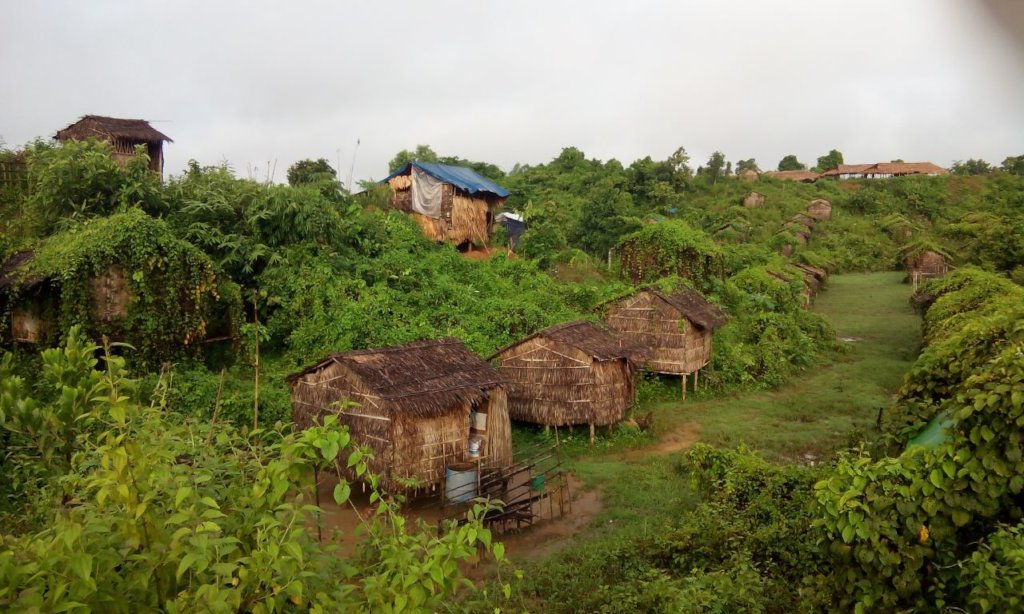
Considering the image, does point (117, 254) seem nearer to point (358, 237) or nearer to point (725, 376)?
point (358, 237)

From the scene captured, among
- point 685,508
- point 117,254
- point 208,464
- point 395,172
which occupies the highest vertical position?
point 395,172

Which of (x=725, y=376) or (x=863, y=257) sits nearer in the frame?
(x=725, y=376)

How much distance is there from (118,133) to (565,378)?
16850mm

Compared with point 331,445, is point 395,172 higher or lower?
higher

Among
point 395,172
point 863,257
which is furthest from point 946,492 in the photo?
point 863,257

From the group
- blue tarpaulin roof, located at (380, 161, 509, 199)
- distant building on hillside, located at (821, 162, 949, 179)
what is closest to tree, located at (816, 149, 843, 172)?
distant building on hillside, located at (821, 162, 949, 179)

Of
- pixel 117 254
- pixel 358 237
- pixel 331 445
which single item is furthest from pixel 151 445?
pixel 358 237

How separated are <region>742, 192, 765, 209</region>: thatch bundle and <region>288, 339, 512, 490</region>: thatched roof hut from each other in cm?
4365

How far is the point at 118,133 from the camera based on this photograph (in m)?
19.9

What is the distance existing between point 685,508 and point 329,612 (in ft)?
30.3

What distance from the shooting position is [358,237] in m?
20.8

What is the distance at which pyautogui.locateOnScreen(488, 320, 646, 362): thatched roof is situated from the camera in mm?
14508

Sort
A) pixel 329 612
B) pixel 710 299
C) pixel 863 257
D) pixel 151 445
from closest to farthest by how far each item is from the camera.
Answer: pixel 329 612 < pixel 151 445 < pixel 710 299 < pixel 863 257

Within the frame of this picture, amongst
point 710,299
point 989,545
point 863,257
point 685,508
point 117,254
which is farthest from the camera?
point 863,257
